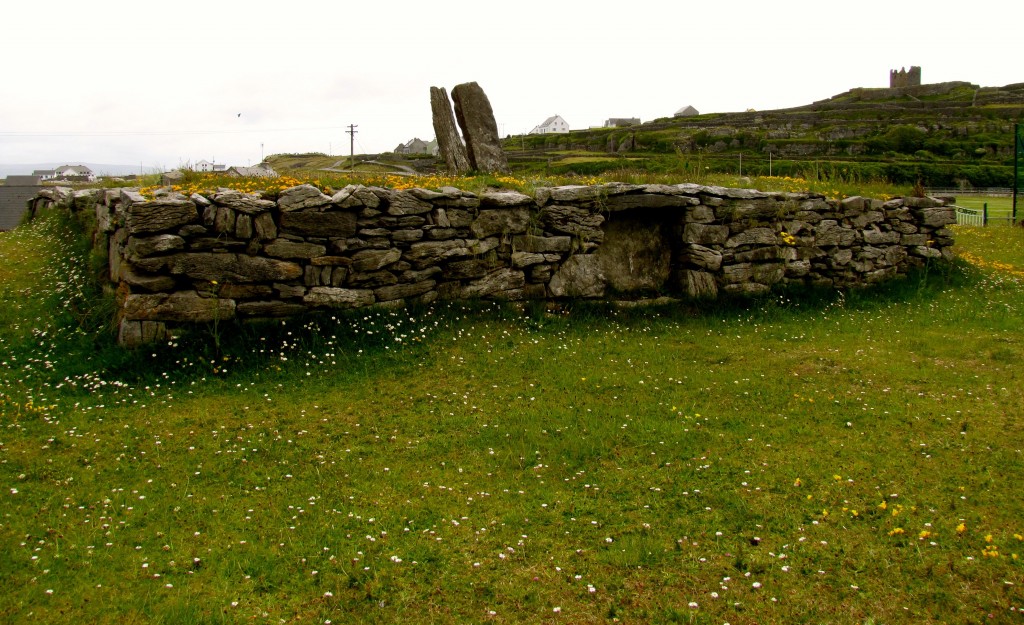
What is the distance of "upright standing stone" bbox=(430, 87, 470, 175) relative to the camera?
15500 mm

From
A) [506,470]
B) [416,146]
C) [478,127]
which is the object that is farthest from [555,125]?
[506,470]

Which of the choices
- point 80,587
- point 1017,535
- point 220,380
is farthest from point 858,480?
point 220,380

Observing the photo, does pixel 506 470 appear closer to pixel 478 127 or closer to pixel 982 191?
pixel 478 127

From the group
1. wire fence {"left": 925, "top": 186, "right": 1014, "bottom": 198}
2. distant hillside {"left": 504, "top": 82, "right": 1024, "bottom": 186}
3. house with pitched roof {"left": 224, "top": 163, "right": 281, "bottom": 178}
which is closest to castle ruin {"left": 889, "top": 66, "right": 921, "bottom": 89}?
distant hillside {"left": 504, "top": 82, "right": 1024, "bottom": 186}

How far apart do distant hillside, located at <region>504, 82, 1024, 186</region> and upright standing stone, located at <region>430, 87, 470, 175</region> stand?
70.6 ft

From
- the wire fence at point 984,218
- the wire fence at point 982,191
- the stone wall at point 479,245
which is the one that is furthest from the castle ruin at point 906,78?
the stone wall at point 479,245

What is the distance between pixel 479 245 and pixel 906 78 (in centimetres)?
8215

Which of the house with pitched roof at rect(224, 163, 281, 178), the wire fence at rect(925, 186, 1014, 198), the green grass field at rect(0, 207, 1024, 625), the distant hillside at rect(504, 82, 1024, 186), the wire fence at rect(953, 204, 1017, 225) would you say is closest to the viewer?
the green grass field at rect(0, 207, 1024, 625)

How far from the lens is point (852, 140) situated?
5356cm

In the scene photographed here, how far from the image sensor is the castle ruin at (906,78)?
77.1 metres

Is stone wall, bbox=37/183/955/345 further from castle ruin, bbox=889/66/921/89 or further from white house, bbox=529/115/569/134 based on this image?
white house, bbox=529/115/569/134

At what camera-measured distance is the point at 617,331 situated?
38.0ft

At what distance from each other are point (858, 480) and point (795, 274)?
316 inches

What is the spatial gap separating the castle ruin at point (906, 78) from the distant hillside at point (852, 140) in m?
9.41
